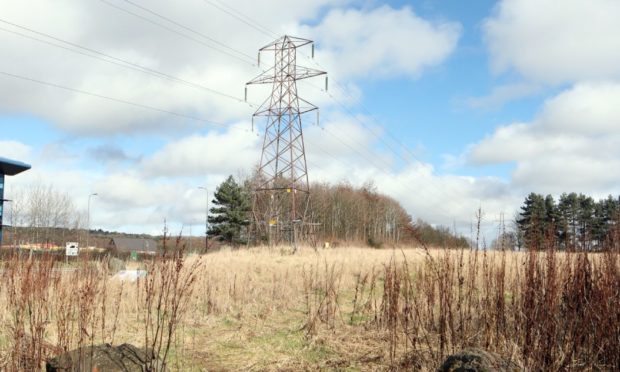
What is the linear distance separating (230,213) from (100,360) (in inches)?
1856

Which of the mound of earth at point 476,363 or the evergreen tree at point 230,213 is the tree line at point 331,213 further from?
the mound of earth at point 476,363

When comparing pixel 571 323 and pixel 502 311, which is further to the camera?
pixel 502 311

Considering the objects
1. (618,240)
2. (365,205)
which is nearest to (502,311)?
(618,240)

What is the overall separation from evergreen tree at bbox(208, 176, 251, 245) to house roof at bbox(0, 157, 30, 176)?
1220 inches

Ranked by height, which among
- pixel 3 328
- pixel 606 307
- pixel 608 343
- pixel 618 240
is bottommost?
pixel 3 328

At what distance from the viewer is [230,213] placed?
50.6 metres

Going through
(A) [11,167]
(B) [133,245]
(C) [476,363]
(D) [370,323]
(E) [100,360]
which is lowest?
(B) [133,245]

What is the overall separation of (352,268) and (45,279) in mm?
10291

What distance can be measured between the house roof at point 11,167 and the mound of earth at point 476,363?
19.8 m

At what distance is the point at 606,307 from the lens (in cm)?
404

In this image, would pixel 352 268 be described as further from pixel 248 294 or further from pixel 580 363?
pixel 580 363

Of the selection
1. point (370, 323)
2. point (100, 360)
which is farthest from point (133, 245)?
point (100, 360)

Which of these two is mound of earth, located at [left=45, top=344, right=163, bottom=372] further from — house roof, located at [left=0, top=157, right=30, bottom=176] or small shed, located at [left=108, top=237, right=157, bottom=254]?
house roof, located at [left=0, top=157, right=30, bottom=176]

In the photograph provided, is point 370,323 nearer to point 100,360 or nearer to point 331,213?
point 100,360
